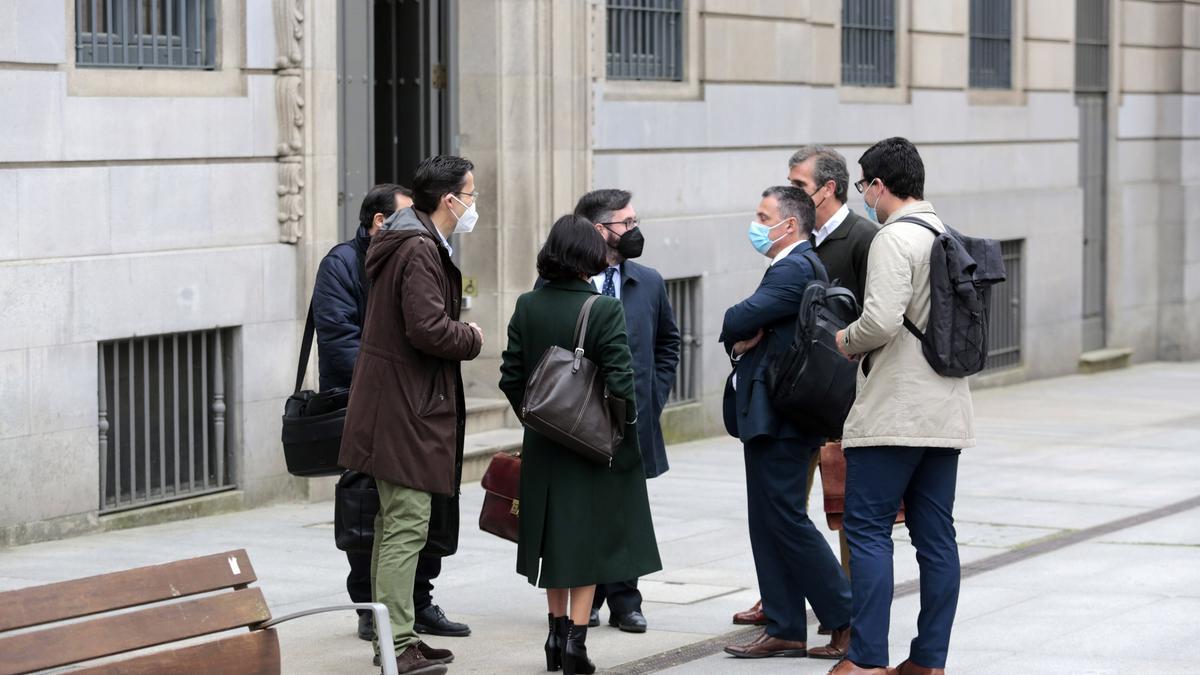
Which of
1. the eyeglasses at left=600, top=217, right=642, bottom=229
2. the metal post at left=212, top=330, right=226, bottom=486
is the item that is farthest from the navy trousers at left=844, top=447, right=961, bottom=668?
the metal post at left=212, top=330, right=226, bottom=486

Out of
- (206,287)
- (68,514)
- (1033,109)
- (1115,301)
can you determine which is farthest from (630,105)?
(1115,301)

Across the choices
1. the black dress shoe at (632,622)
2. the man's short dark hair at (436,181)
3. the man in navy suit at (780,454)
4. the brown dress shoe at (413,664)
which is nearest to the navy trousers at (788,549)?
the man in navy suit at (780,454)

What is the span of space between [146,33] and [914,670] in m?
6.09

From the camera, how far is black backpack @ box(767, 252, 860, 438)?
7340 millimetres

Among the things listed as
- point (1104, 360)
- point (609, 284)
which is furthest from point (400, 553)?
point (1104, 360)

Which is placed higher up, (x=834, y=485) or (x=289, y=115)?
(x=289, y=115)

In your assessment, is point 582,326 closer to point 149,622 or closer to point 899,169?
point 899,169

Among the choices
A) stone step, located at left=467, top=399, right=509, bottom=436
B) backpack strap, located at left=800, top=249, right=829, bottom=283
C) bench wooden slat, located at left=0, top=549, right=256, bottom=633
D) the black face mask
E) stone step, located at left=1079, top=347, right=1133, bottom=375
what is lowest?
stone step, located at left=1079, top=347, right=1133, bottom=375

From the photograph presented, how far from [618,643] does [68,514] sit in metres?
3.72

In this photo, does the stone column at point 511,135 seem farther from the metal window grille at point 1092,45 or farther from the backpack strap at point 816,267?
the metal window grille at point 1092,45

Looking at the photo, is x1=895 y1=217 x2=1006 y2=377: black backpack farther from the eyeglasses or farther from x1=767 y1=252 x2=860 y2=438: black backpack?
the eyeglasses

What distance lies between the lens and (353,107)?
13031mm

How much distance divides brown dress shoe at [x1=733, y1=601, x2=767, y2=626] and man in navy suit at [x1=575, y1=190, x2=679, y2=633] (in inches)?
16.4

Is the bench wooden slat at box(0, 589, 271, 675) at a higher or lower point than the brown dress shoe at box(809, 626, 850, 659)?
higher
